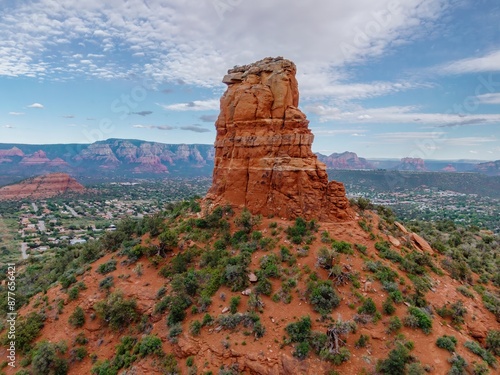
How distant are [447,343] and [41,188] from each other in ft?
647

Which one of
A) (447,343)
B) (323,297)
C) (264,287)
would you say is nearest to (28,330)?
(264,287)

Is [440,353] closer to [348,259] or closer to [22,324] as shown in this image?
[348,259]

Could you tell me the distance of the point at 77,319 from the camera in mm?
25688

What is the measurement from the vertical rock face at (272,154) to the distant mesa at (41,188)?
540 feet

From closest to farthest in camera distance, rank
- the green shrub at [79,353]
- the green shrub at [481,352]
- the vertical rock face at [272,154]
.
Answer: the green shrub at [481,352] < the green shrub at [79,353] < the vertical rock face at [272,154]

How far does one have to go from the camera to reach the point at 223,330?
2128 cm

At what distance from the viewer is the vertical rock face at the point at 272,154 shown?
30.4m

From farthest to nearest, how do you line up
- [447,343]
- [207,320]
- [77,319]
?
[77,319] → [207,320] → [447,343]

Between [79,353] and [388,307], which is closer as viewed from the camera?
[388,307]

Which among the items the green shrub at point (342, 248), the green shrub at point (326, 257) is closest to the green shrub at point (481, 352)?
the green shrub at point (342, 248)

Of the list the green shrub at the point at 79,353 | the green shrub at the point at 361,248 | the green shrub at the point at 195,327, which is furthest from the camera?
the green shrub at the point at 361,248

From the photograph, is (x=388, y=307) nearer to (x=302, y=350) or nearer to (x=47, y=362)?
(x=302, y=350)

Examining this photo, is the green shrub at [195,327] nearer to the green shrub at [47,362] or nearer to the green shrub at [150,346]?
the green shrub at [150,346]

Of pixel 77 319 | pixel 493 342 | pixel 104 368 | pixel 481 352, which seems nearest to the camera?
pixel 481 352
